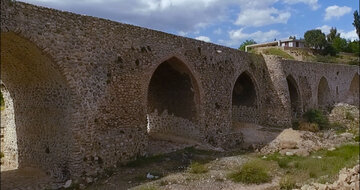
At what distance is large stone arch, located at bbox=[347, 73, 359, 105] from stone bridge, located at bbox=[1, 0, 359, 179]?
851 inches

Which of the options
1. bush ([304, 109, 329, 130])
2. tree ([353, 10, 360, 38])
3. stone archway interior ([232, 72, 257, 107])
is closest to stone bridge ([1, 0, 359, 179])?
stone archway interior ([232, 72, 257, 107])

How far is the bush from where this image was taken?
22531mm

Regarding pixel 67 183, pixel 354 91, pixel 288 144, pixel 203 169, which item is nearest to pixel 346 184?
pixel 203 169

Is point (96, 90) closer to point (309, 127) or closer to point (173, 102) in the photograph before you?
point (173, 102)

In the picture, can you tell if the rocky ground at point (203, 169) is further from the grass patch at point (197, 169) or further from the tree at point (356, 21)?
the tree at point (356, 21)

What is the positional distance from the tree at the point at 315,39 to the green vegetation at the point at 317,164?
39749mm

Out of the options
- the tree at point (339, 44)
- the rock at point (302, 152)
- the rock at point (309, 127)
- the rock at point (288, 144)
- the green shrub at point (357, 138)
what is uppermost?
the tree at point (339, 44)

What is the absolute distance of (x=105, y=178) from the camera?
1059 cm

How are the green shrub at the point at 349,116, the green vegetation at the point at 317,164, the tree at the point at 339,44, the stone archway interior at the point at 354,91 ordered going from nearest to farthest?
the green vegetation at the point at 317,164 < the green shrub at the point at 349,116 < the stone archway interior at the point at 354,91 < the tree at the point at 339,44

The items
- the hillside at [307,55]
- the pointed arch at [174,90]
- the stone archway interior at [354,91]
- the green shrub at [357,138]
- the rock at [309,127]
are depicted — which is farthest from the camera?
the hillside at [307,55]

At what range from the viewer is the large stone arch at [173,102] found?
51.0 feet

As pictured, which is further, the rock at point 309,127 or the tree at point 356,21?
the tree at point 356,21

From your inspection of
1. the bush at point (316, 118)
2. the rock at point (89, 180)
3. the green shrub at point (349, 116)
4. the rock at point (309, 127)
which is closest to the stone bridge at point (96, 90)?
the rock at point (89, 180)

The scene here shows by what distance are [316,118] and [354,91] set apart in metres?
15.3
